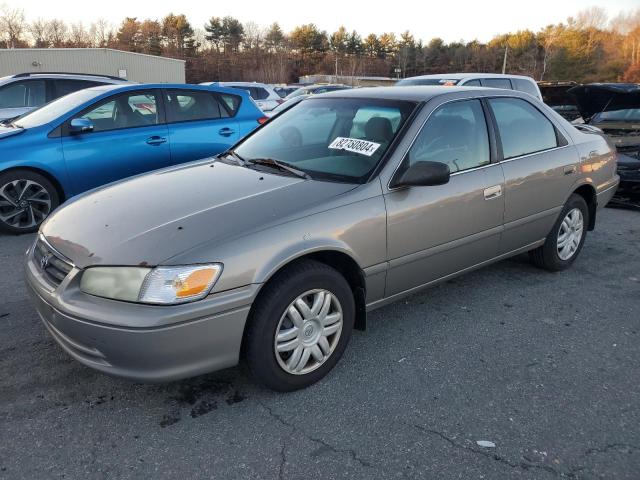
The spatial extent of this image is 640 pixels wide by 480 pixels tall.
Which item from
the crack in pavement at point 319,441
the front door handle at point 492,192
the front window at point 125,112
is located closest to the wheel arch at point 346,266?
the crack in pavement at point 319,441

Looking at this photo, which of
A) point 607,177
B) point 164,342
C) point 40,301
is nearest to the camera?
point 164,342

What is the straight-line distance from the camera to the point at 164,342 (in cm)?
226

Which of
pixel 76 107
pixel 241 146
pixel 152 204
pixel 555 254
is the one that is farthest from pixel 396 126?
pixel 76 107

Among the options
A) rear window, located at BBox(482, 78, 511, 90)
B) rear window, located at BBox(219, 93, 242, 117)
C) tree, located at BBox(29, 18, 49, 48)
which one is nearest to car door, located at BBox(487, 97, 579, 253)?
rear window, located at BBox(219, 93, 242, 117)

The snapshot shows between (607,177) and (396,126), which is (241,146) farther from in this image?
(607,177)

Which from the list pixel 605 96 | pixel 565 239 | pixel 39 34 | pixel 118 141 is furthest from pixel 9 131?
pixel 39 34

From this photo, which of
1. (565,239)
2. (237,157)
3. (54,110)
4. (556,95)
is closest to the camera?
(237,157)

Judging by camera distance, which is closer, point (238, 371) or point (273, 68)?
point (238, 371)

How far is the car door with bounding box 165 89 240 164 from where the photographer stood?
6.03 m

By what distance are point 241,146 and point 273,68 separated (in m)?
75.4

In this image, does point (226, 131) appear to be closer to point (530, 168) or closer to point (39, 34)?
point (530, 168)

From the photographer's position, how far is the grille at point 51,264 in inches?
101

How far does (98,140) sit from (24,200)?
95cm

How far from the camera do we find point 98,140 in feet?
18.1
